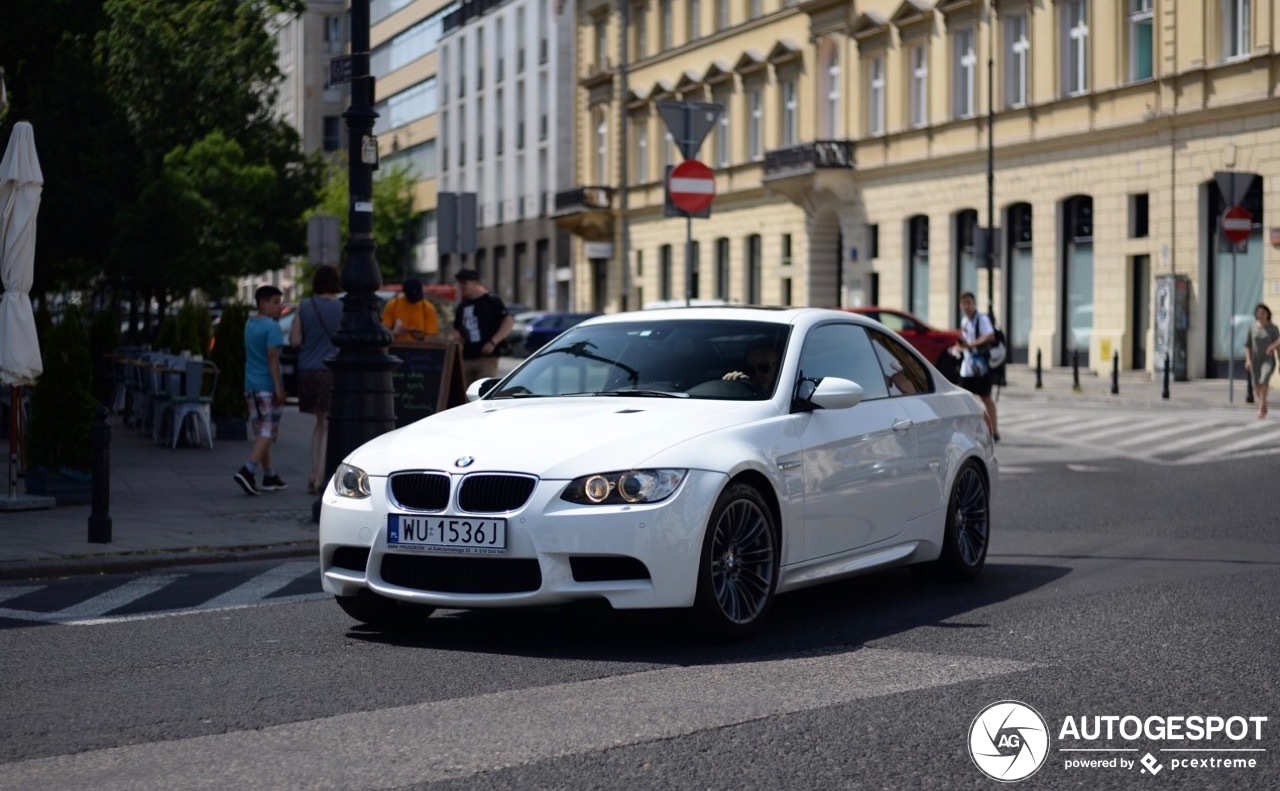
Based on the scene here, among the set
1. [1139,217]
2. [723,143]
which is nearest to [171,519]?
[1139,217]

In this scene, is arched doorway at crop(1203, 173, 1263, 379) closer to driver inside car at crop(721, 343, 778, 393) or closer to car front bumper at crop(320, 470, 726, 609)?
driver inside car at crop(721, 343, 778, 393)

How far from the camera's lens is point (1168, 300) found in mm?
38469

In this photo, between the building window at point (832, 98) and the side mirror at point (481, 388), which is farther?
the building window at point (832, 98)

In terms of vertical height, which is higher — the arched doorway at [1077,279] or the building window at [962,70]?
the building window at [962,70]

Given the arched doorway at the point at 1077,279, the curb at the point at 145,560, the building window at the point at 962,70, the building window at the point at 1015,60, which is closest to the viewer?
the curb at the point at 145,560

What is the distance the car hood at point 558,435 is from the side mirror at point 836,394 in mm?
237

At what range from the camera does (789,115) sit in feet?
183

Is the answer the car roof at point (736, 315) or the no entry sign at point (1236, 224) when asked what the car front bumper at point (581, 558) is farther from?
the no entry sign at point (1236, 224)

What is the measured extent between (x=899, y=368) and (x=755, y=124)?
158ft

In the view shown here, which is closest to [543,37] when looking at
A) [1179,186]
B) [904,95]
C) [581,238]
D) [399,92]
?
[581,238]

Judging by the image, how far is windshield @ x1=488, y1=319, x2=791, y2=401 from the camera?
29.9ft

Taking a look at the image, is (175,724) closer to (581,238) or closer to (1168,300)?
(1168,300)

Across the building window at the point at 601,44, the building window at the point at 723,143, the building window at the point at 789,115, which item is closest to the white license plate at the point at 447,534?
the building window at the point at 789,115

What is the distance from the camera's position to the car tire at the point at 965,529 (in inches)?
405
